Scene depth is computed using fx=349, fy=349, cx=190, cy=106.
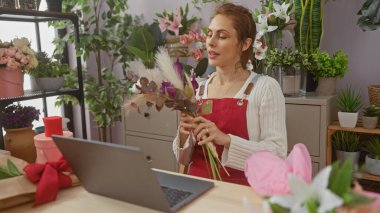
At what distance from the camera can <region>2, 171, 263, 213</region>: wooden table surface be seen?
2.84 feet

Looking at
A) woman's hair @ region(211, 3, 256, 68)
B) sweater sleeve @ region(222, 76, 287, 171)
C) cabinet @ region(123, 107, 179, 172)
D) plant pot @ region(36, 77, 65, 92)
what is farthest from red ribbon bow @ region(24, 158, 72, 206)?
cabinet @ region(123, 107, 179, 172)

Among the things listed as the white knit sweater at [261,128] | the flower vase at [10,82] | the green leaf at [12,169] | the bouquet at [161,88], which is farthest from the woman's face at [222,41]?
the flower vase at [10,82]

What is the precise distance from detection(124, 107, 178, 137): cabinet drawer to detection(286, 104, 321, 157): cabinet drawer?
869mm

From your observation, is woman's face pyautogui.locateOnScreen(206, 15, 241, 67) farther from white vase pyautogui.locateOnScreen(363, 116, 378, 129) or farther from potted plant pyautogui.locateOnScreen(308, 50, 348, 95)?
white vase pyautogui.locateOnScreen(363, 116, 378, 129)

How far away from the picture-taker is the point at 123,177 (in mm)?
834

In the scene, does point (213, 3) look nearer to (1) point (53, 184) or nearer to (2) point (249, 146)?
(2) point (249, 146)

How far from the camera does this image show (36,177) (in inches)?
37.5

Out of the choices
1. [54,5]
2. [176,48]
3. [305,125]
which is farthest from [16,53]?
[305,125]

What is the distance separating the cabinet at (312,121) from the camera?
2.11 metres

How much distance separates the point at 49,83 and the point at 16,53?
0.42 meters

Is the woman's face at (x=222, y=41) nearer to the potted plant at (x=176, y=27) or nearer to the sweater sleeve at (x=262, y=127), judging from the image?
the sweater sleeve at (x=262, y=127)

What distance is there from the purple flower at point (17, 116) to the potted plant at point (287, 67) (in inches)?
56.0

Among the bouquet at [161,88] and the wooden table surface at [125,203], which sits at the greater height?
the bouquet at [161,88]

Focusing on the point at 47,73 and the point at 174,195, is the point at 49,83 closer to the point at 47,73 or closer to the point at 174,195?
the point at 47,73
